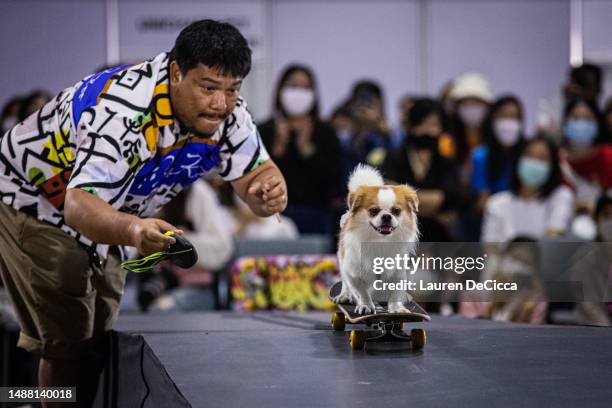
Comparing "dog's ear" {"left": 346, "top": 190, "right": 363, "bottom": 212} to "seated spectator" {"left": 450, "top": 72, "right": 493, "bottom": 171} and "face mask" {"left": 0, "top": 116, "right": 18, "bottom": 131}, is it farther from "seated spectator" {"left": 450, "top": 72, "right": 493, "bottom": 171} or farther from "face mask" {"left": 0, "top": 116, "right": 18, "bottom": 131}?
"face mask" {"left": 0, "top": 116, "right": 18, "bottom": 131}

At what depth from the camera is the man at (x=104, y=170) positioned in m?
1.87

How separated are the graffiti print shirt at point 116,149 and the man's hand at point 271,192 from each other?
96mm

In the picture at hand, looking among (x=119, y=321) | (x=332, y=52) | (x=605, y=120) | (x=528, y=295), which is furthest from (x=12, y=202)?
(x=332, y=52)

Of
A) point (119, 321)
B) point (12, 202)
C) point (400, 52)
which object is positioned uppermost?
point (400, 52)

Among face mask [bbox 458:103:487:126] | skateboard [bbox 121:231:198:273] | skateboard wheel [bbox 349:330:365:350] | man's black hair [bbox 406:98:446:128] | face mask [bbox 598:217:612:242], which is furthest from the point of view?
face mask [bbox 458:103:487:126]

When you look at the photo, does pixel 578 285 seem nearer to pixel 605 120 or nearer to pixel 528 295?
pixel 528 295

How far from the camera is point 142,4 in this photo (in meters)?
6.10

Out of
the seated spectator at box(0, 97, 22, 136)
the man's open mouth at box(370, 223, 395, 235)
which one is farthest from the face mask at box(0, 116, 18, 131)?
the man's open mouth at box(370, 223, 395, 235)

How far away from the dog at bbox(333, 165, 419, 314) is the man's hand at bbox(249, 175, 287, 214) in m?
0.29

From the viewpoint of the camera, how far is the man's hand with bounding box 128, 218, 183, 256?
1.59m

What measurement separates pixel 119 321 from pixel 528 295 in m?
1.38

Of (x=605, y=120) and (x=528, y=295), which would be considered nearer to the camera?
(x=528, y=295)

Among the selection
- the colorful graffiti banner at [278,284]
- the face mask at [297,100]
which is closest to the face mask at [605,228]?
the colorful graffiti banner at [278,284]

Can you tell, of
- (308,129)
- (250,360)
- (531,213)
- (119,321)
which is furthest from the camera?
(308,129)
